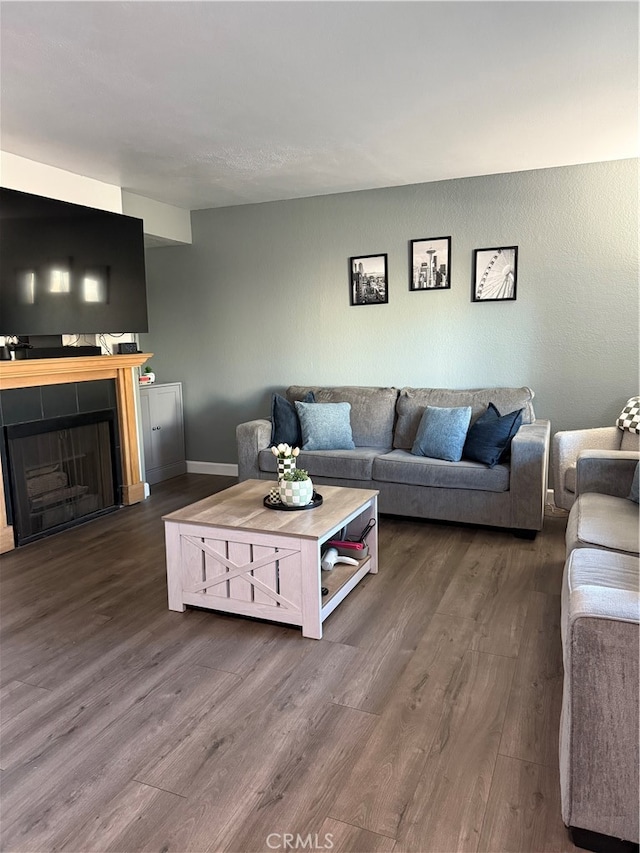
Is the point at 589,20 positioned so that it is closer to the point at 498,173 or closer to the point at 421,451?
the point at 498,173

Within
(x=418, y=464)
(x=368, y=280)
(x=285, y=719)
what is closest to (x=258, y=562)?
(x=285, y=719)

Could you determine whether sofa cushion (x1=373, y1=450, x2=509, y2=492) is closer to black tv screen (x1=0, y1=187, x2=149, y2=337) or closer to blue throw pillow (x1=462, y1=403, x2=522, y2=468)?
blue throw pillow (x1=462, y1=403, x2=522, y2=468)

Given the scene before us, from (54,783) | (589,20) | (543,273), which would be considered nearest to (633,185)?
(543,273)

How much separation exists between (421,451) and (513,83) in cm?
223

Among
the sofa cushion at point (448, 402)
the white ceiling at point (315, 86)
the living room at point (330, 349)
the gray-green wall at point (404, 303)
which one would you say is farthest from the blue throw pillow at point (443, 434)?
the white ceiling at point (315, 86)

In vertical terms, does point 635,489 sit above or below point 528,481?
above

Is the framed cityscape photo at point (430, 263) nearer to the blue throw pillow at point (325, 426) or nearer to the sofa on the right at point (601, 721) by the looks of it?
the blue throw pillow at point (325, 426)

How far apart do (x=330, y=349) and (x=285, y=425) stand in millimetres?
973

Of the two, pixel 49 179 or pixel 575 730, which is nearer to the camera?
pixel 575 730

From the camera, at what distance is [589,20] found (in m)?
2.20

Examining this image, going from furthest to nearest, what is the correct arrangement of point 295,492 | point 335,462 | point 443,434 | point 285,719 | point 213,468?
point 213,468, point 335,462, point 443,434, point 295,492, point 285,719

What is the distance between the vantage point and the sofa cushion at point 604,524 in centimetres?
228

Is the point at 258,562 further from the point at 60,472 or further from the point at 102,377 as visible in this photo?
the point at 102,377

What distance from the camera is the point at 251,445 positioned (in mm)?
4457
